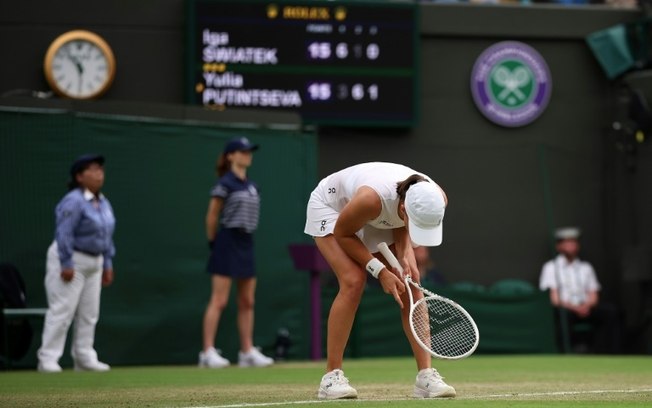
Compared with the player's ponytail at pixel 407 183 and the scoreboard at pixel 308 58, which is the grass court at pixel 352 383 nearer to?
the player's ponytail at pixel 407 183

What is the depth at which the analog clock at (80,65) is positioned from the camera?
16.3m

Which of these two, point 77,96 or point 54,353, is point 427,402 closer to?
point 54,353

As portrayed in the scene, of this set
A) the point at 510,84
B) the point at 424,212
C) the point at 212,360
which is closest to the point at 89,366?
the point at 212,360

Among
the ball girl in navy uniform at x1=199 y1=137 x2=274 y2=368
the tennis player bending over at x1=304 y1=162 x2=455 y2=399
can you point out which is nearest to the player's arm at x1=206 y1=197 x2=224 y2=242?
the ball girl in navy uniform at x1=199 y1=137 x2=274 y2=368

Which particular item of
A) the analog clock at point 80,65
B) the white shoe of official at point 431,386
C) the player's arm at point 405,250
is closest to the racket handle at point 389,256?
the player's arm at point 405,250

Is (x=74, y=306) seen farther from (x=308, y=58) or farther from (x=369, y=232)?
(x=308, y=58)

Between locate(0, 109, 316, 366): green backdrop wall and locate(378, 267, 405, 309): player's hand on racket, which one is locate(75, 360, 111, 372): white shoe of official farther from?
locate(378, 267, 405, 309): player's hand on racket

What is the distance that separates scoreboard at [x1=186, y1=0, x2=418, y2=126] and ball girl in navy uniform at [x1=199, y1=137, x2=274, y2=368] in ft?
10.2

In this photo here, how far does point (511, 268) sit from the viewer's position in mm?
18234

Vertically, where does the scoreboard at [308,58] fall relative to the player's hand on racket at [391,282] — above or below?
above

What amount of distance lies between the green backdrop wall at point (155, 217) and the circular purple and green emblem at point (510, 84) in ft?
12.9

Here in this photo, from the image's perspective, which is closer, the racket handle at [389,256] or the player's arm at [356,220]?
the player's arm at [356,220]

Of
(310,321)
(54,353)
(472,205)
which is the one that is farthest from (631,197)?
(54,353)

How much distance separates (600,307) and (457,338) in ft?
34.4
